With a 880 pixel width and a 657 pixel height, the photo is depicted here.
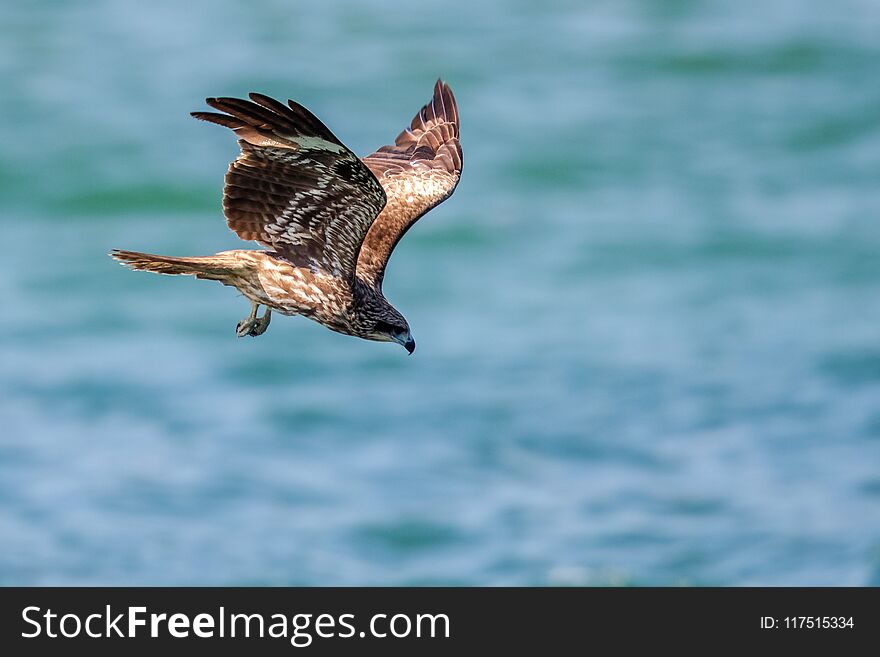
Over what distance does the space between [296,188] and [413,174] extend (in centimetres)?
250

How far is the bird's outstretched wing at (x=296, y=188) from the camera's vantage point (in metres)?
9.94

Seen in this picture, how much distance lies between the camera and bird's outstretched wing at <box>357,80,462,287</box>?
12.0 meters

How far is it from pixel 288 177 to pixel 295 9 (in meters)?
42.3

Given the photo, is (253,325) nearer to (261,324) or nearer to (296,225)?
(261,324)

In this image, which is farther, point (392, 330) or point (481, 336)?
point (481, 336)

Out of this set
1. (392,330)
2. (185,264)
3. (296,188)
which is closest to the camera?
(185,264)

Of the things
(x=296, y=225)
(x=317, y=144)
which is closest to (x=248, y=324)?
(x=296, y=225)

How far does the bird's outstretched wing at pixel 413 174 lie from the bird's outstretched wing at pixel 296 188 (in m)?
0.92

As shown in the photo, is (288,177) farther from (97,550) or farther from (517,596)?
(97,550)

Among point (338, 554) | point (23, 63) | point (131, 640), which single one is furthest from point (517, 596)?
point (23, 63)

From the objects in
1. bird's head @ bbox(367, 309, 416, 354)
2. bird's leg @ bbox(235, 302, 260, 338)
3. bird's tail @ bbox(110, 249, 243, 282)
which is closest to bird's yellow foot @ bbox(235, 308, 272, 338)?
bird's leg @ bbox(235, 302, 260, 338)

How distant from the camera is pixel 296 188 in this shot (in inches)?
412

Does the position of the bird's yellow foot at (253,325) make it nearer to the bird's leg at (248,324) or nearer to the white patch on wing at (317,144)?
the bird's leg at (248,324)

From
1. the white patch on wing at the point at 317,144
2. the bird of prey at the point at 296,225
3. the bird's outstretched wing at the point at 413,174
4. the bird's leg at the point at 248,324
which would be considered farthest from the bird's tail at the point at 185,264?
the bird's outstretched wing at the point at 413,174
